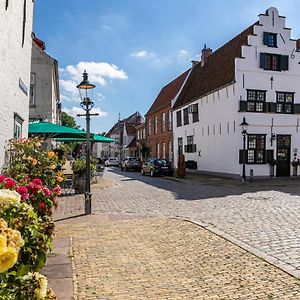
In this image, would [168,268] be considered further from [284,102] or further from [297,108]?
[297,108]

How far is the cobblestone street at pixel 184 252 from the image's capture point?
4422mm

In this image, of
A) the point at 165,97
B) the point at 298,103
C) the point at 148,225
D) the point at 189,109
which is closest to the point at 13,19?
the point at 148,225

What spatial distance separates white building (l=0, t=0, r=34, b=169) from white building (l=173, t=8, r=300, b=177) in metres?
14.9

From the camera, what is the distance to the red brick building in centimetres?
3625

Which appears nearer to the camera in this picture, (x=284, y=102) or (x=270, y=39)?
(x=270, y=39)

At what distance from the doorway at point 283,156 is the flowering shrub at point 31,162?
1764 centimetres

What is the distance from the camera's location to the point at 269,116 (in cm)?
2289

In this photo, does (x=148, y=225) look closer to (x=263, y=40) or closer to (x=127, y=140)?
(x=263, y=40)

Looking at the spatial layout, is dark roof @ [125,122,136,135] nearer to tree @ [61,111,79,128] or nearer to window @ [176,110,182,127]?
tree @ [61,111,79,128]

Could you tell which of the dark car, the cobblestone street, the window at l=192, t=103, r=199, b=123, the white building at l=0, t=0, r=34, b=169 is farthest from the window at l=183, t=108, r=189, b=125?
the white building at l=0, t=0, r=34, b=169

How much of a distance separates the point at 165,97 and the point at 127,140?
88.7 feet

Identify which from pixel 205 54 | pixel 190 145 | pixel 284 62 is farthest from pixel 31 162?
pixel 205 54

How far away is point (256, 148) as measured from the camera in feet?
74.2

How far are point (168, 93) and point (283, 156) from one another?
18239 mm
